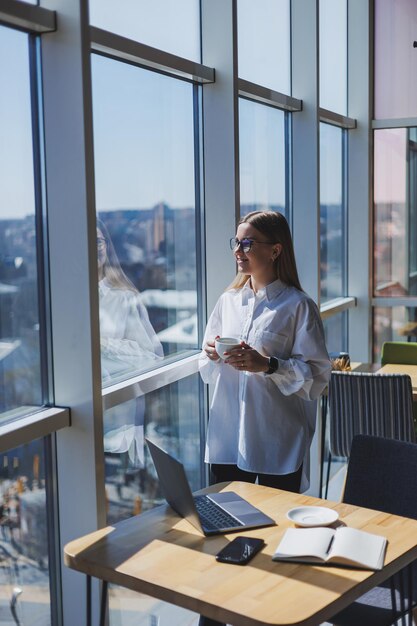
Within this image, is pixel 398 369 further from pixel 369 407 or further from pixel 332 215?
pixel 332 215

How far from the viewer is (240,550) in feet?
6.59

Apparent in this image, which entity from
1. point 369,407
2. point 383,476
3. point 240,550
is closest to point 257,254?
point 383,476

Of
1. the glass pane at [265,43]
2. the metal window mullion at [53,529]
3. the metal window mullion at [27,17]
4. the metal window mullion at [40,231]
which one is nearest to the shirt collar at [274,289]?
the metal window mullion at [40,231]

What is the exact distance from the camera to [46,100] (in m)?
2.55

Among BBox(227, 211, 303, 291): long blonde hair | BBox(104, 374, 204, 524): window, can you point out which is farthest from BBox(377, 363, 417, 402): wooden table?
BBox(227, 211, 303, 291): long blonde hair

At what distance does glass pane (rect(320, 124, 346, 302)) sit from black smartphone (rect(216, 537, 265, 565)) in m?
3.42

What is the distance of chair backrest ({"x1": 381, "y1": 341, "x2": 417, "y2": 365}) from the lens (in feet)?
16.0

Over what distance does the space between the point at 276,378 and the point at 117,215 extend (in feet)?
2.74

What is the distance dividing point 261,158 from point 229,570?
2773 millimetres

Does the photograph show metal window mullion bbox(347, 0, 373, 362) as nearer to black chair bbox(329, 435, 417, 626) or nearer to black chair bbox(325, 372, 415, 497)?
black chair bbox(325, 372, 415, 497)

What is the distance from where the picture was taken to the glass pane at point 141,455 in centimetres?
298

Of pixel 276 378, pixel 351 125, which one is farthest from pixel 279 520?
pixel 351 125

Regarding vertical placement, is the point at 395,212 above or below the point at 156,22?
below

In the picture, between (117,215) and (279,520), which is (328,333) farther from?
(279,520)
